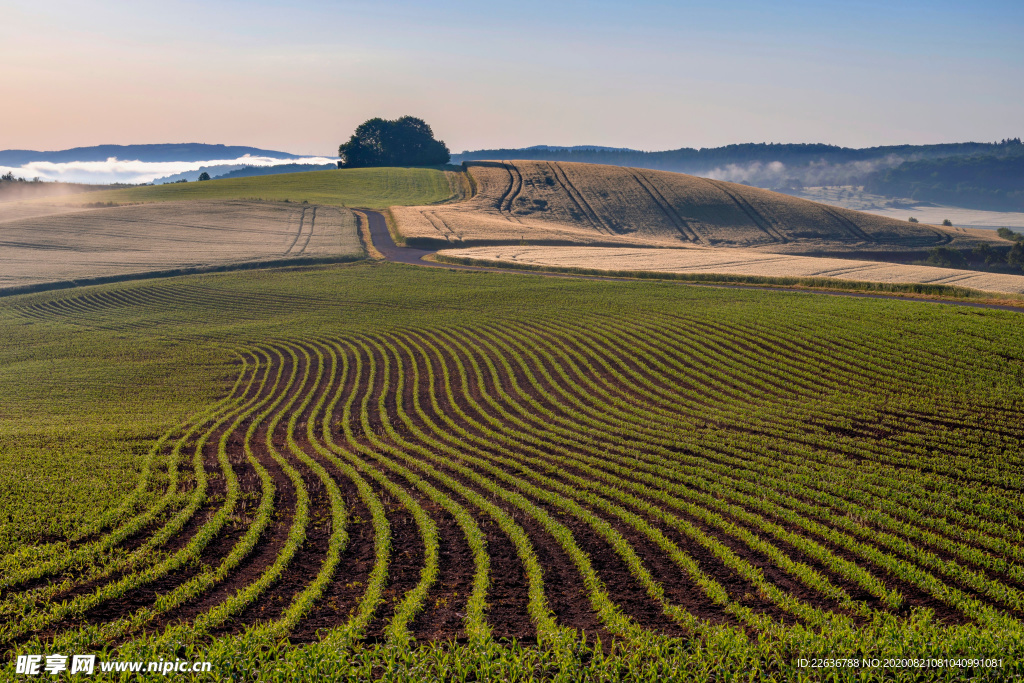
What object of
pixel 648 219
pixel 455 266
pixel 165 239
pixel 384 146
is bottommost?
pixel 455 266

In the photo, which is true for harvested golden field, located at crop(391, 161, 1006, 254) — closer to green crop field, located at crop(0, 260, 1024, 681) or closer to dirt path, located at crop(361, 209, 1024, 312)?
dirt path, located at crop(361, 209, 1024, 312)

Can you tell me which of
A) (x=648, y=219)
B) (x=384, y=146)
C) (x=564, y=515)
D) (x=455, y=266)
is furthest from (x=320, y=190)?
(x=564, y=515)

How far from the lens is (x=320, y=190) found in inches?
4569

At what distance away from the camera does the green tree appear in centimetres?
15188

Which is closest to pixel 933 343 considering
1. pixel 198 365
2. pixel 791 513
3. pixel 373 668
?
pixel 791 513

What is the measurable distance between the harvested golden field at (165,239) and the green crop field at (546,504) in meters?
32.4

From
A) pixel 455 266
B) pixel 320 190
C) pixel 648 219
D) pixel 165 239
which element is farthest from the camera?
pixel 320 190

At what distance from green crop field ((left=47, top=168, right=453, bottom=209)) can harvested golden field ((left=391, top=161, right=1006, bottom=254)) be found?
32.2 feet

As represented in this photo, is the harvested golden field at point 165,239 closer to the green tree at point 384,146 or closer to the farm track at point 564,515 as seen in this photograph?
the farm track at point 564,515

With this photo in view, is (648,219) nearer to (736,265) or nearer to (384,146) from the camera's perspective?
(736,265)

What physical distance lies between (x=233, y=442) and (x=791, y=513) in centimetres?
1858

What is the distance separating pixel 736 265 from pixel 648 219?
143 feet

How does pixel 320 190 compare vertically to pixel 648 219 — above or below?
above

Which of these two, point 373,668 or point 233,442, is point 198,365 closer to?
point 233,442
